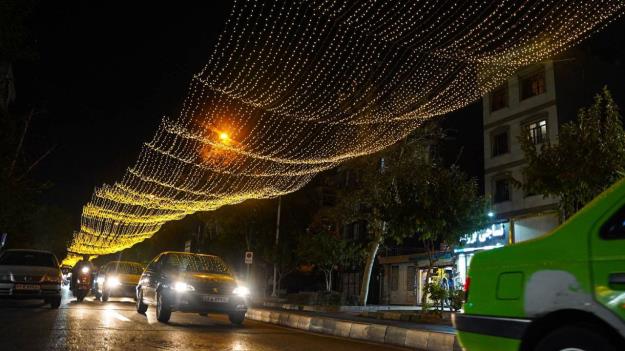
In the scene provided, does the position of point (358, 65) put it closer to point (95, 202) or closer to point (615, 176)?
point (615, 176)

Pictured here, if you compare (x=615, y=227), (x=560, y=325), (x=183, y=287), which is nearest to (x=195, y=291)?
(x=183, y=287)

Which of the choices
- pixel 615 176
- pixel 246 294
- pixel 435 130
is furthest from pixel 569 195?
pixel 435 130

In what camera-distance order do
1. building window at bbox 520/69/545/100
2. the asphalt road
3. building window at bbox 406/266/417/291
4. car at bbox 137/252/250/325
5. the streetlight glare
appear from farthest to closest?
building window at bbox 406/266/417/291
building window at bbox 520/69/545/100
the streetlight glare
car at bbox 137/252/250/325
the asphalt road

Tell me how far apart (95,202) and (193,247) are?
38.0ft

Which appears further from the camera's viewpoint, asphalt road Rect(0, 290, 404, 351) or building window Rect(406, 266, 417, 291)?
building window Rect(406, 266, 417, 291)

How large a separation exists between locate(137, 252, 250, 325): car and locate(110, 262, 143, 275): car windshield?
676cm

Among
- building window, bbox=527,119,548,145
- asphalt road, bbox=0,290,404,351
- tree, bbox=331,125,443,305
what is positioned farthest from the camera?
building window, bbox=527,119,548,145

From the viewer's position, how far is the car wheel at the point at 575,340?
3344mm

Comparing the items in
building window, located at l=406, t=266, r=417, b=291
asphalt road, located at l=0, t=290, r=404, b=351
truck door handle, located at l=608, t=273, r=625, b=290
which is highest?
building window, located at l=406, t=266, r=417, b=291

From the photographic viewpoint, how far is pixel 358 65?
621 inches

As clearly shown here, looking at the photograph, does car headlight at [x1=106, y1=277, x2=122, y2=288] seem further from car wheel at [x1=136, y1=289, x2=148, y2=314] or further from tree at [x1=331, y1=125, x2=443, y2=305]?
tree at [x1=331, y1=125, x2=443, y2=305]

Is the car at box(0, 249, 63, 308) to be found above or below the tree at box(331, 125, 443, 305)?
below

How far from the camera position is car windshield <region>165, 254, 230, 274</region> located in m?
12.8

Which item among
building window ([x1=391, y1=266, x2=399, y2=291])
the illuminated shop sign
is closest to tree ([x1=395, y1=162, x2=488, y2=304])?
the illuminated shop sign
